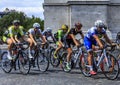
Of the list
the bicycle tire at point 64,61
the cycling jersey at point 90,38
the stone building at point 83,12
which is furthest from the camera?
the stone building at point 83,12

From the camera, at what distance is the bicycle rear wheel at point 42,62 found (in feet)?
53.6

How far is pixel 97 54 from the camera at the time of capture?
14.4m

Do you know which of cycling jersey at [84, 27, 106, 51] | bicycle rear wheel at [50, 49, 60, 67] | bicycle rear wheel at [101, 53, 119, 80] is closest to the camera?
bicycle rear wheel at [101, 53, 119, 80]

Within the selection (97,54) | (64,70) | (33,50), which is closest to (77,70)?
(64,70)

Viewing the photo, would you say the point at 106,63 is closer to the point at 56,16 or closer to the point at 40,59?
the point at 40,59

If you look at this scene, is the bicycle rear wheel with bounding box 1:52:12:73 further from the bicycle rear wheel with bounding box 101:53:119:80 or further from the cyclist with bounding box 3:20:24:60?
the bicycle rear wheel with bounding box 101:53:119:80

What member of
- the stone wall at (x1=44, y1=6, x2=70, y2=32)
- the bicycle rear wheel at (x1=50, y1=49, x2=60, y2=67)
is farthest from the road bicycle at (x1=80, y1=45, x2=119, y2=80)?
the stone wall at (x1=44, y1=6, x2=70, y2=32)

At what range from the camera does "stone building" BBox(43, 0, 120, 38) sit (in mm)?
29672

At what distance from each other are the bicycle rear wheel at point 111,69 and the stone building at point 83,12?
1545 centimetres

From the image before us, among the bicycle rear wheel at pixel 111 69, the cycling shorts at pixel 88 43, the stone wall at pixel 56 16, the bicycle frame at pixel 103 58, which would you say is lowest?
the bicycle rear wheel at pixel 111 69

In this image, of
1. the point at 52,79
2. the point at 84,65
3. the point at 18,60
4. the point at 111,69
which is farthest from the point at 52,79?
the point at 18,60

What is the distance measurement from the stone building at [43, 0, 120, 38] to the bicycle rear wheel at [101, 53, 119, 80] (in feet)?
50.7

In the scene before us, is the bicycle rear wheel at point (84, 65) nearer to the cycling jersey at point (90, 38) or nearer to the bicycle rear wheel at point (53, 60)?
the cycling jersey at point (90, 38)

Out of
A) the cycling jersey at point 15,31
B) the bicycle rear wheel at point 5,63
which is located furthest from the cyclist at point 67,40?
the bicycle rear wheel at point 5,63
